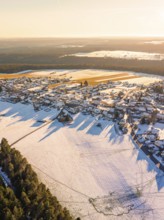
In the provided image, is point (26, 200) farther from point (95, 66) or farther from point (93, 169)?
point (95, 66)

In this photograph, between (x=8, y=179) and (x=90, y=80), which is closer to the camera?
(x=8, y=179)

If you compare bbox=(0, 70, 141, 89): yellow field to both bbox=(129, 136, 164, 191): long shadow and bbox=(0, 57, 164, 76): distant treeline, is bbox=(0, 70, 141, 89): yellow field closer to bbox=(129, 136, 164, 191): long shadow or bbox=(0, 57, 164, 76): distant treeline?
bbox=(0, 57, 164, 76): distant treeline

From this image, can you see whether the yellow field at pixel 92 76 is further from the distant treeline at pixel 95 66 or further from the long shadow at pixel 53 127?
the long shadow at pixel 53 127

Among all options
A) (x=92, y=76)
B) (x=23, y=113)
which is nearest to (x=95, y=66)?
(x=92, y=76)

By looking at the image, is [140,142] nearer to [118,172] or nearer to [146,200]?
[118,172]

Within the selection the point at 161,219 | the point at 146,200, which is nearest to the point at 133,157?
the point at 146,200

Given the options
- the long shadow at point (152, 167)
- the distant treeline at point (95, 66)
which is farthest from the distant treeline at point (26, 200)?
the distant treeline at point (95, 66)
